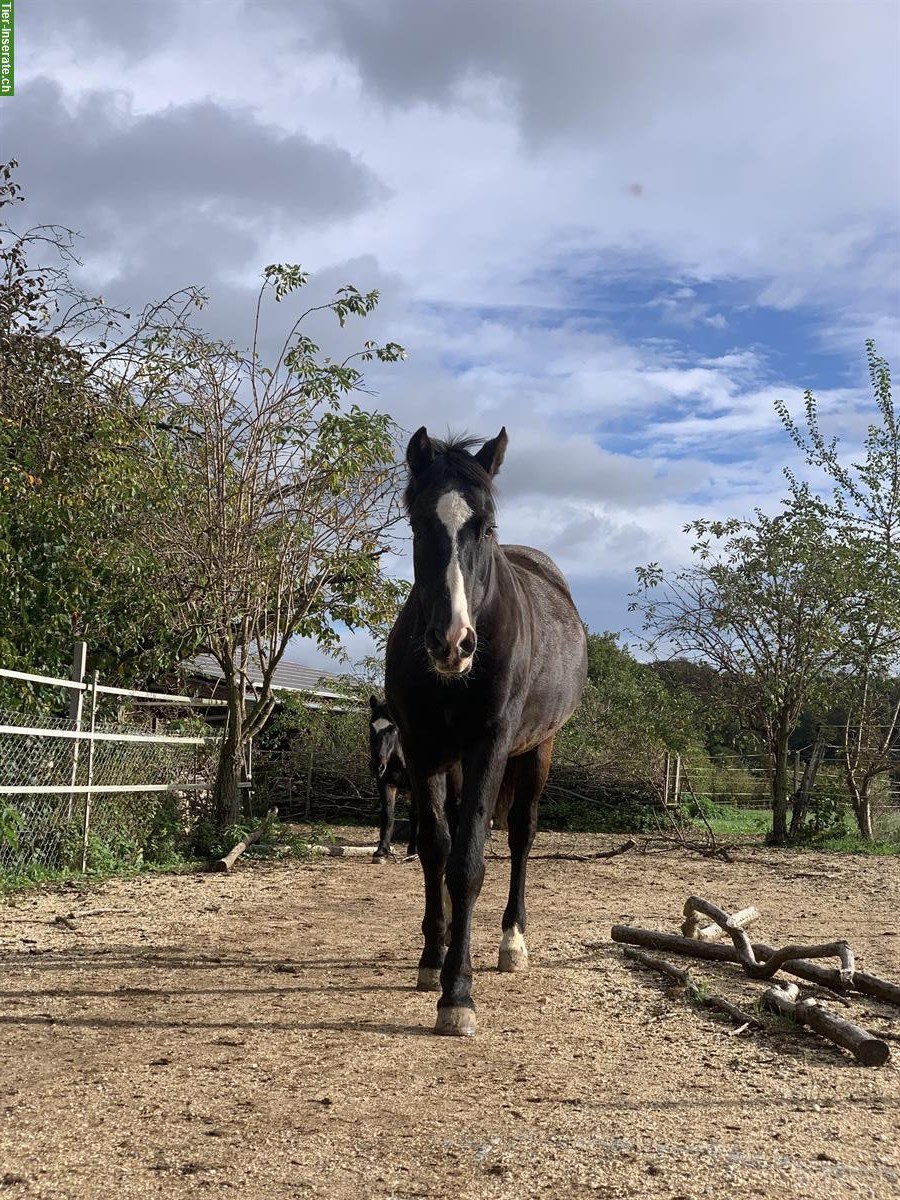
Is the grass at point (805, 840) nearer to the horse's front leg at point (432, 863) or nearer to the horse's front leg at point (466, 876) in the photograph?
the horse's front leg at point (432, 863)

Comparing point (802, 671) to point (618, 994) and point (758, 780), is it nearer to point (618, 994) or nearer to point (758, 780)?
point (758, 780)

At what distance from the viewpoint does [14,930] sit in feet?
21.2

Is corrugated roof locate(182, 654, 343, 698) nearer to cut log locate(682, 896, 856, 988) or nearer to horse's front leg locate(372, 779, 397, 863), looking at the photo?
horse's front leg locate(372, 779, 397, 863)

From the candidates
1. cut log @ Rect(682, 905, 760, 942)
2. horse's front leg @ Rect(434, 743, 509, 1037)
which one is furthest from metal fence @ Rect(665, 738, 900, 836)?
horse's front leg @ Rect(434, 743, 509, 1037)

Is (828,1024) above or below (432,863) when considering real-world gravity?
below

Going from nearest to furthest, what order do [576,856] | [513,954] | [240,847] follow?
[513,954] < [240,847] < [576,856]

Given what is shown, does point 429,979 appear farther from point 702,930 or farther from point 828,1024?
point 702,930

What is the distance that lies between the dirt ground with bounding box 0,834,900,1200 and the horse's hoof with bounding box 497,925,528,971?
10 cm

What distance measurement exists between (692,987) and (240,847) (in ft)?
23.3

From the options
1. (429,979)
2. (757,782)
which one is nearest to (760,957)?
(429,979)

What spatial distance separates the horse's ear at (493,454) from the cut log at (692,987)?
101 inches

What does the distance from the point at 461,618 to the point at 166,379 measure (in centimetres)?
816

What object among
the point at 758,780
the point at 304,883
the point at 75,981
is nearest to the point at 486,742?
the point at 75,981

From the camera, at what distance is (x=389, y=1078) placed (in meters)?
3.53
